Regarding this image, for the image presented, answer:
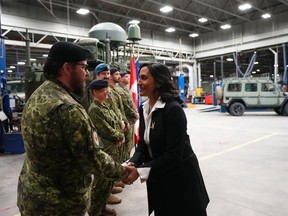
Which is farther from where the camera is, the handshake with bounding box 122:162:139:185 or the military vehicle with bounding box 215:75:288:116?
the military vehicle with bounding box 215:75:288:116

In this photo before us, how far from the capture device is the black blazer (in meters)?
1.60

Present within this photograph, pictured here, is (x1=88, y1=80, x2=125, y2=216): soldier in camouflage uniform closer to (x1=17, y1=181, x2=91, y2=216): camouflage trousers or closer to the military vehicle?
(x1=17, y1=181, x2=91, y2=216): camouflage trousers

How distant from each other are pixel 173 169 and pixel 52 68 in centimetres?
98

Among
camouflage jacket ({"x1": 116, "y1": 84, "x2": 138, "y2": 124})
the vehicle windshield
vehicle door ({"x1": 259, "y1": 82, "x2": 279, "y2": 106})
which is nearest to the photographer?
camouflage jacket ({"x1": 116, "y1": 84, "x2": 138, "y2": 124})

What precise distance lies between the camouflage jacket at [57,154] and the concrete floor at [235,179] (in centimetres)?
169

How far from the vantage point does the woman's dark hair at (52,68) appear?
1.41 m

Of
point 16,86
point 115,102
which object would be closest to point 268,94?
point 115,102

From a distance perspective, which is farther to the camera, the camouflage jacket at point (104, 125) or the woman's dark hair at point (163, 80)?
the camouflage jacket at point (104, 125)

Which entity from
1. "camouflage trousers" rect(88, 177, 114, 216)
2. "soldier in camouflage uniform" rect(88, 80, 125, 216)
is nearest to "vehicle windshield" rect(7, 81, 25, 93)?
"soldier in camouflage uniform" rect(88, 80, 125, 216)

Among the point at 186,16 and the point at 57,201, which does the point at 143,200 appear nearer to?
the point at 57,201

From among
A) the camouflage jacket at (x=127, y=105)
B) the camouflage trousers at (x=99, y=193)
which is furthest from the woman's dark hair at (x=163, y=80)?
the camouflage jacket at (x=127, y=105)

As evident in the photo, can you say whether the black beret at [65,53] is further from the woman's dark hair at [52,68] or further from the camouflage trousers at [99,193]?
the camouflage trousers at [99,193]

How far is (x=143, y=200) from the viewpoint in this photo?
3.32m

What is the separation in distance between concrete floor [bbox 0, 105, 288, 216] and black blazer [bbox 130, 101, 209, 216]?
52.4 inches
